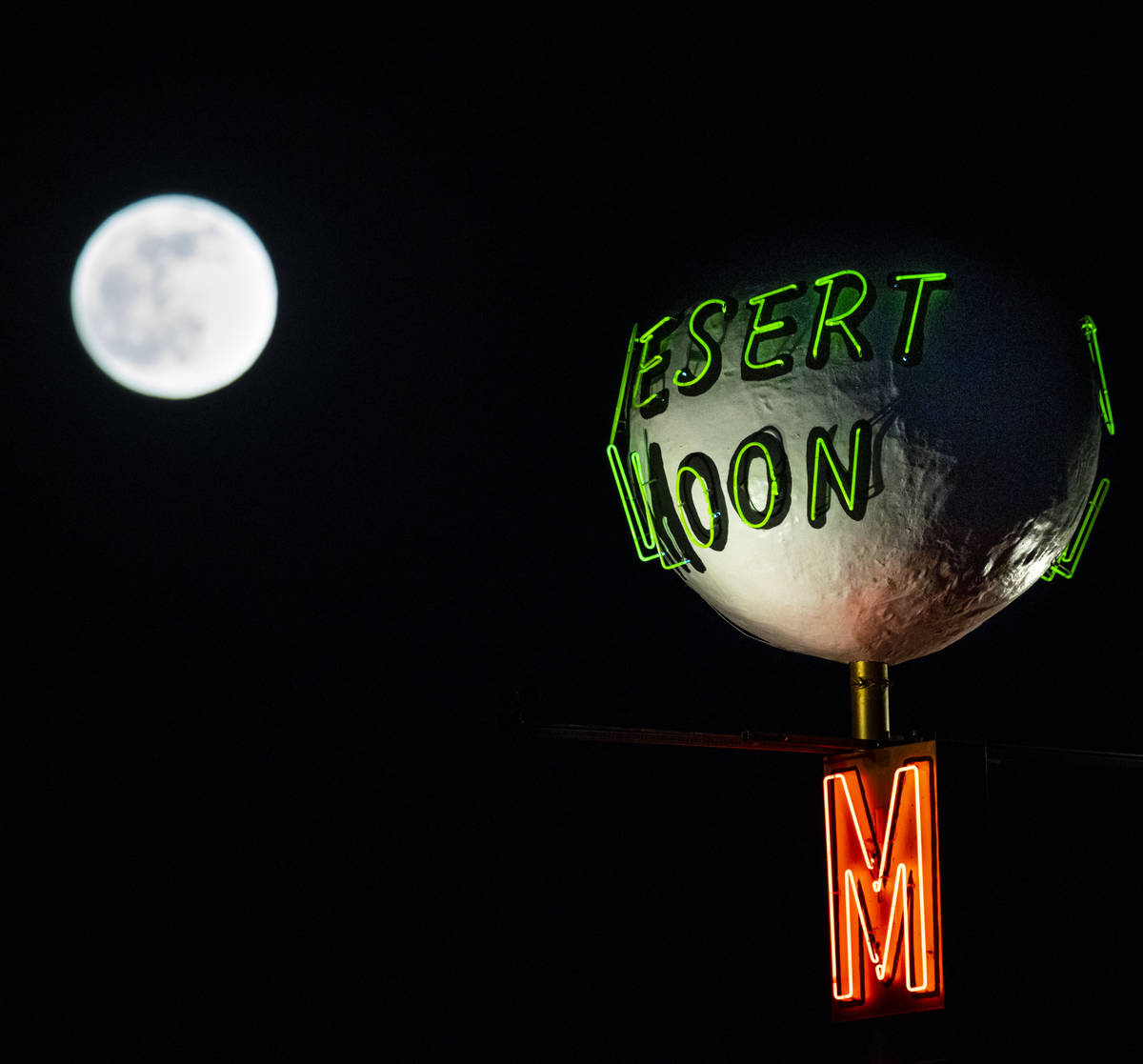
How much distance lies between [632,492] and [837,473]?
1.21 m

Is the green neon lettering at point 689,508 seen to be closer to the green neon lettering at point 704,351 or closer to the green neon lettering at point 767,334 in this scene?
the green neon lettering at point 704,351

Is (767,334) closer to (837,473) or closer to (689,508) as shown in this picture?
(837,473)

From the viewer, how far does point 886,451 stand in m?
8.38

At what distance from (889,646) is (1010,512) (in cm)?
84

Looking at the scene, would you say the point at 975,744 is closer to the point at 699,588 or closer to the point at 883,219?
the point at 699,588

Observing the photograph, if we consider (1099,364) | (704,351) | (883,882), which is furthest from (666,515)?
(1099,364)

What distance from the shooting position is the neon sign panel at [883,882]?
8.02 meters

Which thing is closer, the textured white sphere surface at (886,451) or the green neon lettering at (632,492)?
the textured white sphere surface at (886,451)

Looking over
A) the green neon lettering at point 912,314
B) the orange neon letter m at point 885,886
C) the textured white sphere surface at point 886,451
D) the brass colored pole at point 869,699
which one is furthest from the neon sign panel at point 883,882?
the green neon lettering at point 912,314

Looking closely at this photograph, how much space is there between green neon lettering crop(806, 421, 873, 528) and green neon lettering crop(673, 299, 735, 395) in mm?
630

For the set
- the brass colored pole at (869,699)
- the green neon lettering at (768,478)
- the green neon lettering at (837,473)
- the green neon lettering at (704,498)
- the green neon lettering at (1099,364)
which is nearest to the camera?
the green neon lettering at (837,473)

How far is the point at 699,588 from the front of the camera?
913cm

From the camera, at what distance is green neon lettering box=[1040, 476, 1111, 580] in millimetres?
8992

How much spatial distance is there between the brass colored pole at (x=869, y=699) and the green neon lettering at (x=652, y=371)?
1546 millimetres
